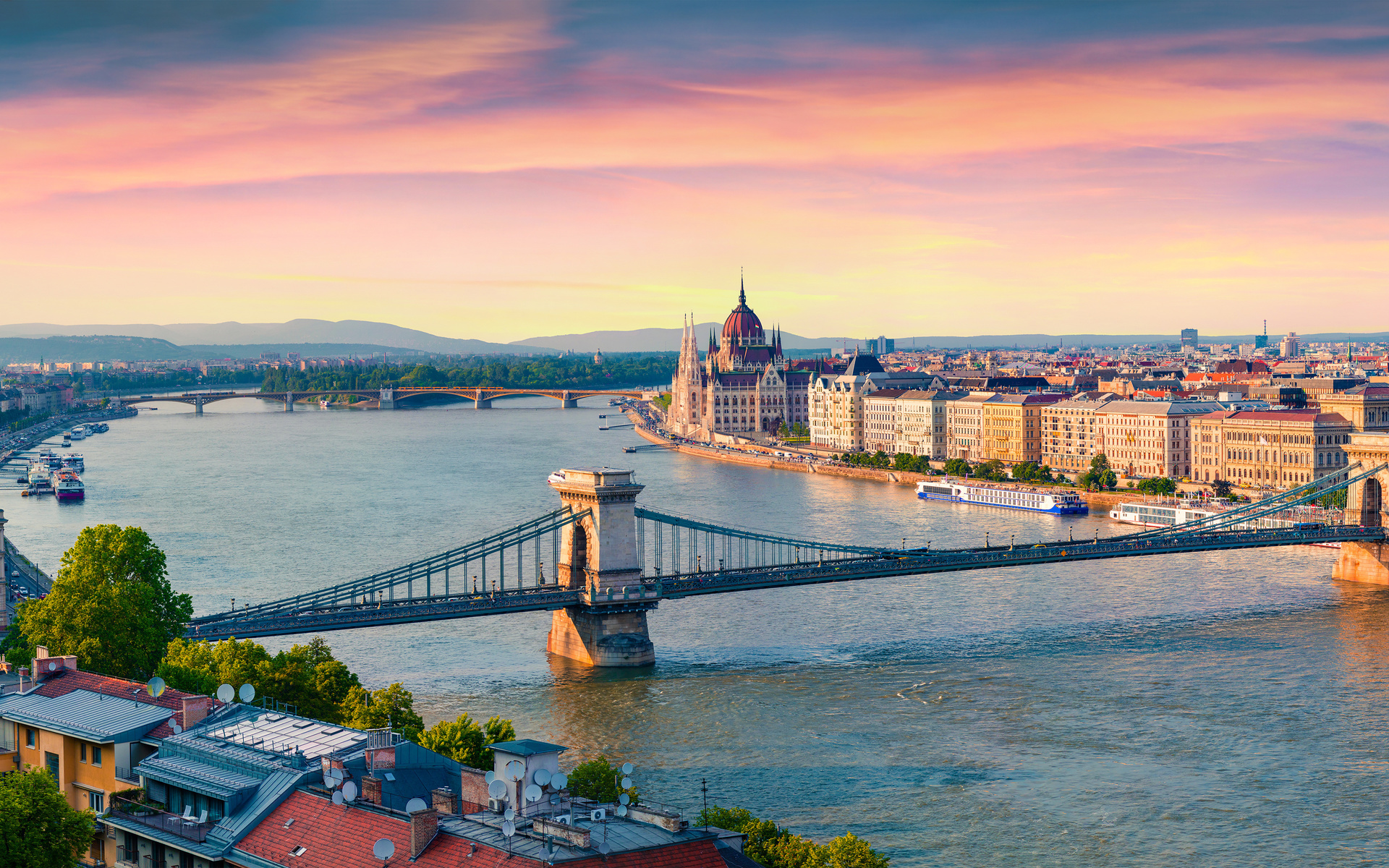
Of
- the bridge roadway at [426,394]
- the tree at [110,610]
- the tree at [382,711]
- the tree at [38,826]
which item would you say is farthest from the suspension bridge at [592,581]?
the bridge roadway at [426,394]

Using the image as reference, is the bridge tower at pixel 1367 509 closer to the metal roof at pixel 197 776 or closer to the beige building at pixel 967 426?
the metal roof at pixel 197 776

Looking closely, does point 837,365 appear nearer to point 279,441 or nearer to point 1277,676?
point 279,441

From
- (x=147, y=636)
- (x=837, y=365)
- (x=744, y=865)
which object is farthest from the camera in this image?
(x=837, y=365)

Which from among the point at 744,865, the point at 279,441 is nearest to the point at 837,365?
the point at 279,441

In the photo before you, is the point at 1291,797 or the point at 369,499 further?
the point at 369,499

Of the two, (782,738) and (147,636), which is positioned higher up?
(147,636)

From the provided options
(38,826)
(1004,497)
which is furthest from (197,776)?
(1004,497)

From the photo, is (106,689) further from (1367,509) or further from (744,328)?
(744,328)

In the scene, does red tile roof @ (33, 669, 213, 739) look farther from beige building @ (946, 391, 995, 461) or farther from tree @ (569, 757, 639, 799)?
beige building @ (946, 391, 995, 461)
